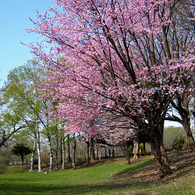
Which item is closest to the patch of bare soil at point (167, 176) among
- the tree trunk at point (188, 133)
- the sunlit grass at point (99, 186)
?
the sunlit grass at point (99, 186)

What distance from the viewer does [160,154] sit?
378 inches

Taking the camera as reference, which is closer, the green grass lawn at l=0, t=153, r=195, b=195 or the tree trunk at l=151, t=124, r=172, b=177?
the green grass lawn at l=0, t=153, r=195, b=195

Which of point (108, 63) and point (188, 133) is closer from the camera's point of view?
point (108, 63)

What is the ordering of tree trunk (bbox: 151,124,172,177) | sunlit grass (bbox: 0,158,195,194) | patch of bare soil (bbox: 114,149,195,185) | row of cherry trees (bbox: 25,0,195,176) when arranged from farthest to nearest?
tree trunk (bbox: 151,124,172,177)
patch of bare soil (bbox: 114,149,195,185)
row of cherry trees (bbox: 25,0,195,176)
sunlit grass (bbox: 0,158,195,194)

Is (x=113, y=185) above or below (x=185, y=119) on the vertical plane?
below

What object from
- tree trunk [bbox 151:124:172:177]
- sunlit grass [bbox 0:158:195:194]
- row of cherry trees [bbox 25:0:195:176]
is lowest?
sunlit grass [bbox 0:158:195:194]

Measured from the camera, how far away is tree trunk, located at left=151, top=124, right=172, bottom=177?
9.45m

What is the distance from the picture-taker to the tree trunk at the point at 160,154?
945cm

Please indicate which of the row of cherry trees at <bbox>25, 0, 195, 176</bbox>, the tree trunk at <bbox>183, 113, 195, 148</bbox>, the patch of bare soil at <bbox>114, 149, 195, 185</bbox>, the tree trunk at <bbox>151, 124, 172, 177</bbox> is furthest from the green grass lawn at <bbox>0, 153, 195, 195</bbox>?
the tree trunk at <bbox>183, 113, 195, 148</bbox>

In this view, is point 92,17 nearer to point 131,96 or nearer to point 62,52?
point 62,52

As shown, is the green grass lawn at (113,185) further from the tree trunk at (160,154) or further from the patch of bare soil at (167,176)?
the tree trunk at (160,154)

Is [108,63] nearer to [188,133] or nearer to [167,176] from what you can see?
[167,176]

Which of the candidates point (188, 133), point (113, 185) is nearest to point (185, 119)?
point (188, 133)

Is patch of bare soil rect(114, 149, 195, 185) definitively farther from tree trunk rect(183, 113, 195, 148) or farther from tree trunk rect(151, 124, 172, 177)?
tree trunk rect(183, 113, 195, 148)
